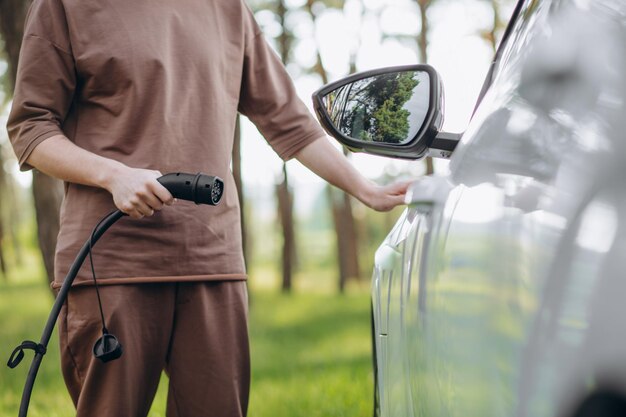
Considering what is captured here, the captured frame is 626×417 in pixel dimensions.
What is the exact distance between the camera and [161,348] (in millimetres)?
2279

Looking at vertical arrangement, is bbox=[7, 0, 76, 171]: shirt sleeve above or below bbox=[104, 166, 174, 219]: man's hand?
above

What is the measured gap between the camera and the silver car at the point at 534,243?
890 mm

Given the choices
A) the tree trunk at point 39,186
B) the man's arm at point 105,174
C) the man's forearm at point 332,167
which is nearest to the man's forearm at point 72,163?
the man's arm at point 105,174

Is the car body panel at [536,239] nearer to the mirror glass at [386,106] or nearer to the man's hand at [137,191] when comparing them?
the mirror glass at [386,106]

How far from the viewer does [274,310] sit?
A: 563 inches

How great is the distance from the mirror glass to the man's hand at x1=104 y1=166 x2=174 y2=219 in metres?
0.49

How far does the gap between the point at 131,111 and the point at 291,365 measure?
5169 mm

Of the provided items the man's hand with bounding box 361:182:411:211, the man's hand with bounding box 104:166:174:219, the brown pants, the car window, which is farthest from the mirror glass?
the brown pants

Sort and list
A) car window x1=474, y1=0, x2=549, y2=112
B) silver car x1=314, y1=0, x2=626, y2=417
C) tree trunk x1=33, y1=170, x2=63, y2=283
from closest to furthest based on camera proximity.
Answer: silver car x1=314, y1=0, x2=626, y2=417
car window x1=474, y1=0, x2=549, y2=112
tree trunk x1=33, y1=170, x2=63, y2=283

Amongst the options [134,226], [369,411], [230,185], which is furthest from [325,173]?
[369,411]

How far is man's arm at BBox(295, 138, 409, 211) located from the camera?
2.29 m

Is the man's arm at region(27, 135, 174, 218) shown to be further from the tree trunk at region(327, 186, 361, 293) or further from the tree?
the tree trunk at region(327, 186, 361, 293)

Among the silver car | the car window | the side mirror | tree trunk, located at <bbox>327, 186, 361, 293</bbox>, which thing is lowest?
tree trunk, located at <bbox>327, 186, 361, 293</bbox>

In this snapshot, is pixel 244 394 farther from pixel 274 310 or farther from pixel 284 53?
pixel 284 53
